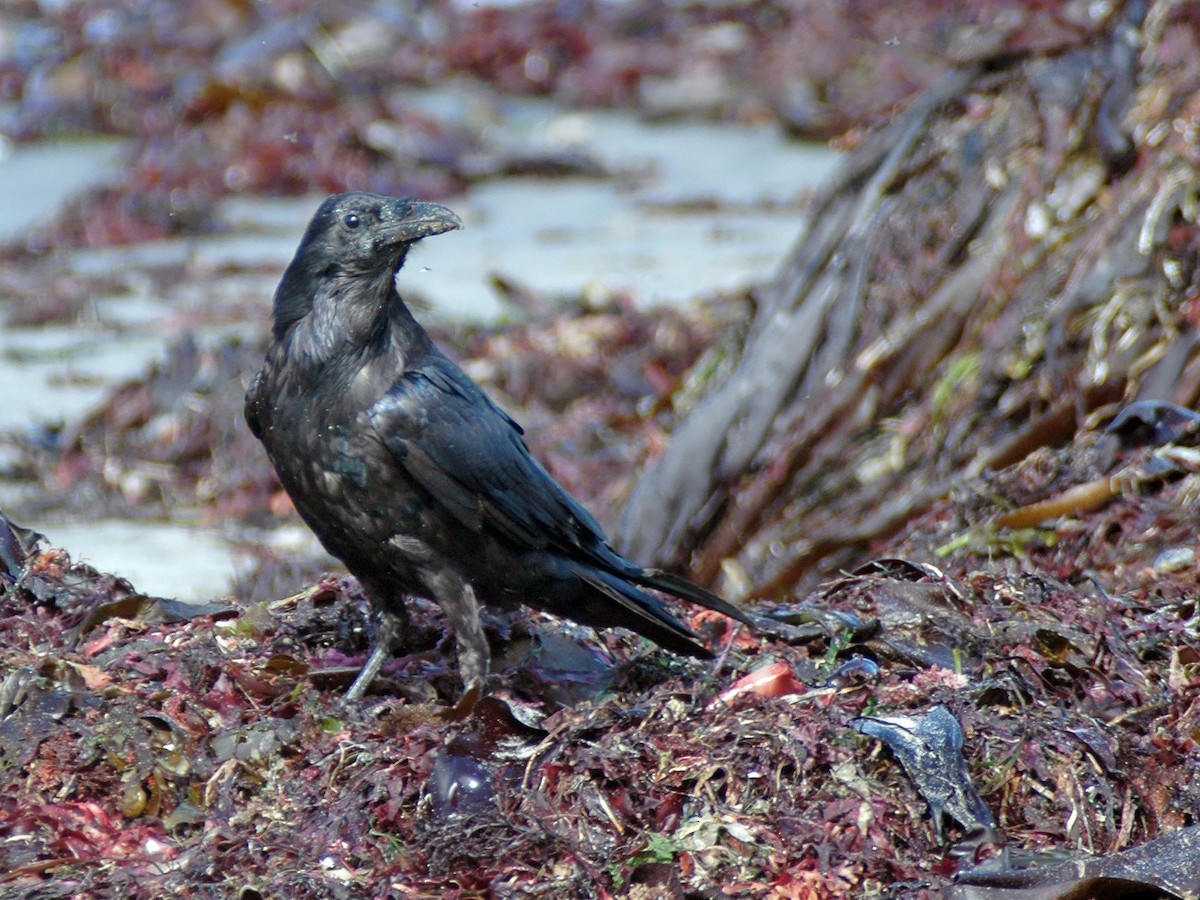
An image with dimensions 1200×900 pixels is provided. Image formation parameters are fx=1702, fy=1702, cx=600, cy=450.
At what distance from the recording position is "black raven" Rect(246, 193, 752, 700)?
334cm

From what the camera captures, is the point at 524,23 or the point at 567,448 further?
the point at 524,23

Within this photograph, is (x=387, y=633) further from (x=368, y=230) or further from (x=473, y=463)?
(x=368, y=230)

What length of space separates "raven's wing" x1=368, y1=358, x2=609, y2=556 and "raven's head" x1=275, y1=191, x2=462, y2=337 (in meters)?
0.22

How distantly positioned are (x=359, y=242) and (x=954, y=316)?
2.22 m

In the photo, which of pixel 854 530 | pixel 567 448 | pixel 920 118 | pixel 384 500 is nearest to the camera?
pixel 384 500

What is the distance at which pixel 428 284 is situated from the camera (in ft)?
27.1

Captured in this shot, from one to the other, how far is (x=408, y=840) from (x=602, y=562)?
0.81m

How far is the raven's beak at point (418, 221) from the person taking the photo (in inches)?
134

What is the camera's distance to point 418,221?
342 cm

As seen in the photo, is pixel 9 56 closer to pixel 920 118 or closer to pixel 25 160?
pixel 25 160

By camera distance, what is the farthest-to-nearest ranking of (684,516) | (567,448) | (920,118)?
1. (567,448)
2. (920,118)
3. (684,516)

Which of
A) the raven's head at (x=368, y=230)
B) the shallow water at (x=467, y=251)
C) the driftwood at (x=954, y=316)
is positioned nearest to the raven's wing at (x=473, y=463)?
the raven's head at (x=368, y=230)

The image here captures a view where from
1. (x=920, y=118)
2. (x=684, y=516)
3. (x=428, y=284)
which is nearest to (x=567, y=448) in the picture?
(x=684, y=516)

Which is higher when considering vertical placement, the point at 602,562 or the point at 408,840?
the point at 602,562
